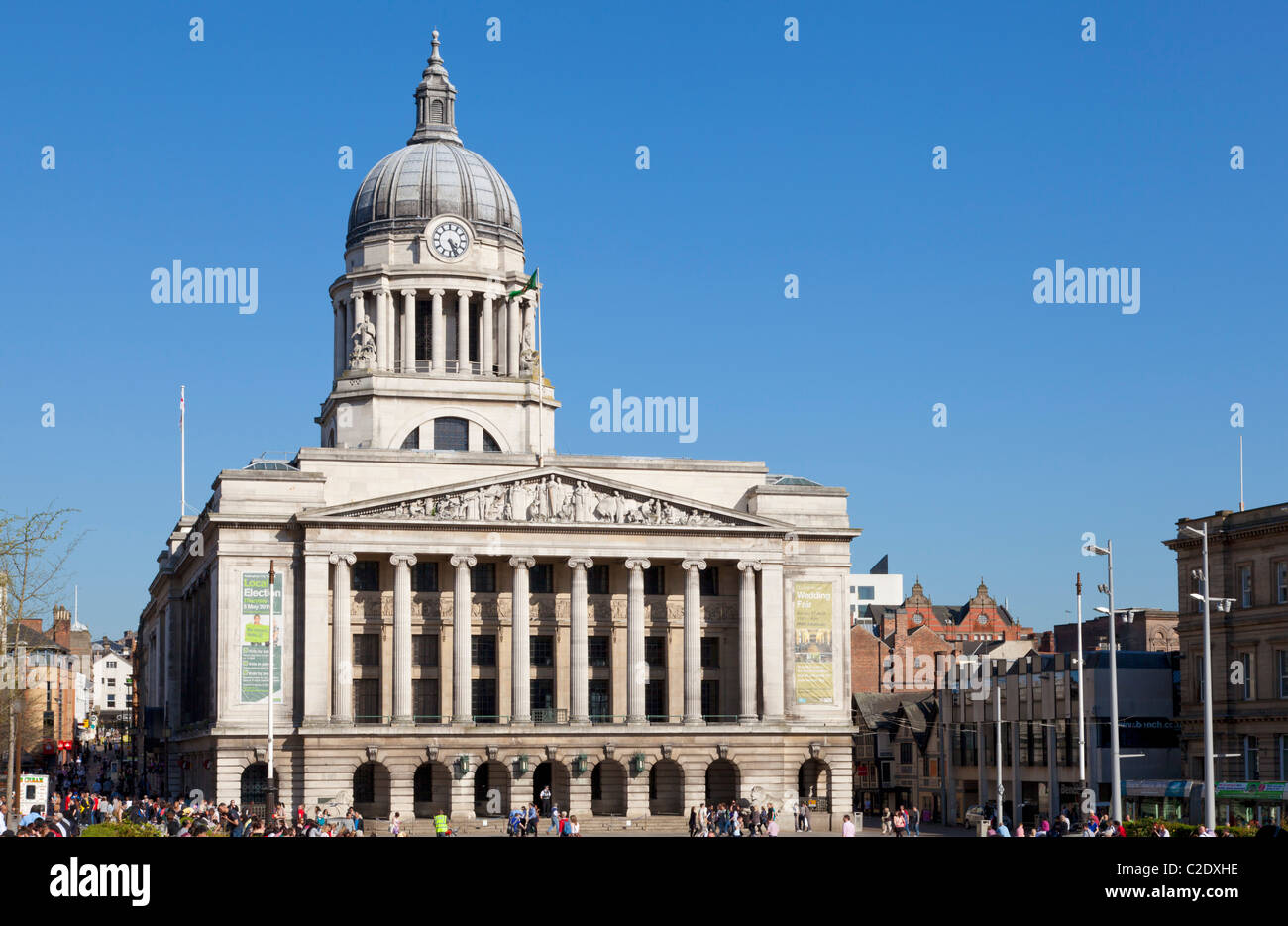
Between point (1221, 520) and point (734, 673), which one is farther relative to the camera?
point (734, 673)

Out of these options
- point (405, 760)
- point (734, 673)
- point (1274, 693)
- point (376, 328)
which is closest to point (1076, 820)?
point (1274, 693)

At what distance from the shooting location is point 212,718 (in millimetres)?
97875

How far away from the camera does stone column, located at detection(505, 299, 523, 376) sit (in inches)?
4601

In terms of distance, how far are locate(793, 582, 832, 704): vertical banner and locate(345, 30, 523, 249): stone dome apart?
1246 inches

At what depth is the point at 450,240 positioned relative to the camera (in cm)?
11688

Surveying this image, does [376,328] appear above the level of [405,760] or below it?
above

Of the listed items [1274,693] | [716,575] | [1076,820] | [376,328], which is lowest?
[1076,820]

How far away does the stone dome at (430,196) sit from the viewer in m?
118

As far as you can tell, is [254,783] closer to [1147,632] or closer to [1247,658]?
[1247,658]

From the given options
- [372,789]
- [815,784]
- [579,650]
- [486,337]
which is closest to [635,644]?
[579,650]
